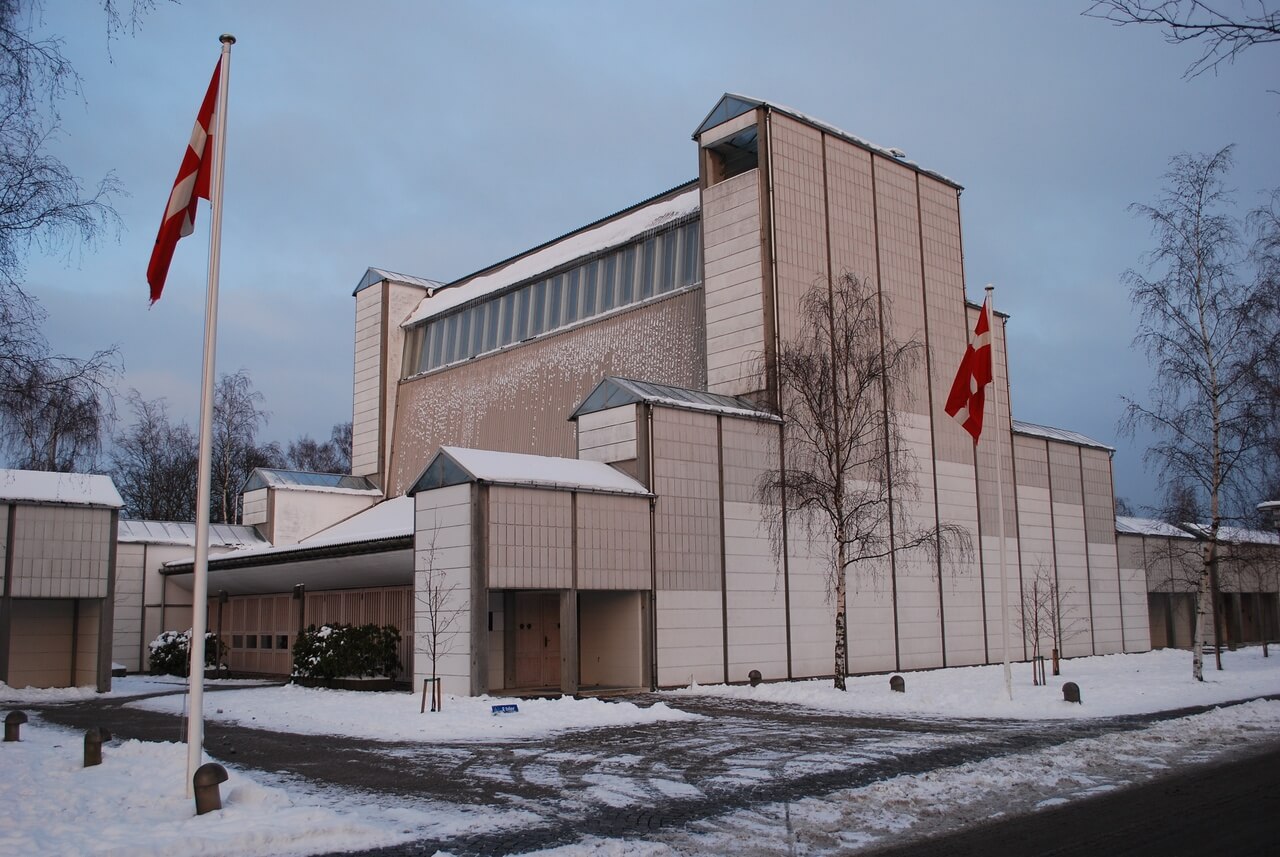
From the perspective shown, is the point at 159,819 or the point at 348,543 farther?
the point at 348,543

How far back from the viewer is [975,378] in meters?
23.2

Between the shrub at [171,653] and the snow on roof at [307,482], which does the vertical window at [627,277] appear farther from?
the shrub at [171,653]

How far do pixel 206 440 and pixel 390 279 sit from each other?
3799cm

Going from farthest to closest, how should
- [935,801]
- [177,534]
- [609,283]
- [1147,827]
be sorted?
[177,534], [609,283], [935,801], [1147,827]

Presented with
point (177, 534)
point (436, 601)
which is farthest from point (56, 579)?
point (177, 534)

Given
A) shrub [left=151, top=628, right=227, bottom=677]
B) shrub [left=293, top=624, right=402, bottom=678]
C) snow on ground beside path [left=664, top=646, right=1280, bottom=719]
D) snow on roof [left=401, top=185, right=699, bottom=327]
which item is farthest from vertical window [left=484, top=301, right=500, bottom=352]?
snow on ground beside path [left=664, top=646, right=1280, bottom=719]

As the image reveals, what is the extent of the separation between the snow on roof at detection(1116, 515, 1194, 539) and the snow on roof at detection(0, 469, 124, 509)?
37454mm

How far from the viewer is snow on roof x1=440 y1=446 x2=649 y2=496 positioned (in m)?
24.5

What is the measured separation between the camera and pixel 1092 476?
43062 millimetres

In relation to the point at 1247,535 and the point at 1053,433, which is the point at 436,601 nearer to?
the point at 1053,433

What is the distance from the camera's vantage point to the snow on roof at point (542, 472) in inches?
965

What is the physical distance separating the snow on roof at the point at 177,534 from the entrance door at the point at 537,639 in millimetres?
16588

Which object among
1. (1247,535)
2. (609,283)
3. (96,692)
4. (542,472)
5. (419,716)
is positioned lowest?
(96,692)

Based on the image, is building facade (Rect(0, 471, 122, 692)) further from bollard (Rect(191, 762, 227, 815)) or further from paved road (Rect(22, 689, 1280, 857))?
bollard (Rect(191, 762, 227, 815))
